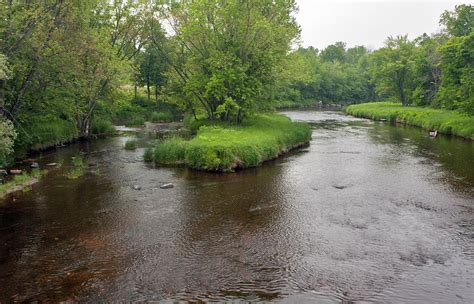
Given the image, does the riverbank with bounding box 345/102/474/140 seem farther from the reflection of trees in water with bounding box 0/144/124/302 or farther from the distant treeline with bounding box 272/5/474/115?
the reflection of trees in water with bounding box 0/144/124/302

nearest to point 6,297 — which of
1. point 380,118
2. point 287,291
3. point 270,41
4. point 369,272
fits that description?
point 287,291

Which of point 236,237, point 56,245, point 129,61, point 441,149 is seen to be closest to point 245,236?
point 236,237

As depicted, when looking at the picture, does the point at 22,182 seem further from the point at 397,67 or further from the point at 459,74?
the point at 397,67

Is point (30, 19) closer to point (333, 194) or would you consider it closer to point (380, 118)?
point (333, 194)

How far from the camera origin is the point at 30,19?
957 inches

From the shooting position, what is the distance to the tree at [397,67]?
258 ft

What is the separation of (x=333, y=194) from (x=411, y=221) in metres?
4.95

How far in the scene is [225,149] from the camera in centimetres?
2719

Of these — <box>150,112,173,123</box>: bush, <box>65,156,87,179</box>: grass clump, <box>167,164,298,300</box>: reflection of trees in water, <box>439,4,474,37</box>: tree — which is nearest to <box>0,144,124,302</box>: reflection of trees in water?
<box>65,156,87,179</box>: grass clump

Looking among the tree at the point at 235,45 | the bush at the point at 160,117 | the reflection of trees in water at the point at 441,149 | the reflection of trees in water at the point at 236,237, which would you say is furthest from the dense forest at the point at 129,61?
the reflection of trees in water at the point at 236,237

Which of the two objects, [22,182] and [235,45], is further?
[235,45]

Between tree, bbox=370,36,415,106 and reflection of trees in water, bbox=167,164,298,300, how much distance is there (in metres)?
64.0

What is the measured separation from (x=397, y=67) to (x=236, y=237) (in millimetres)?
72615

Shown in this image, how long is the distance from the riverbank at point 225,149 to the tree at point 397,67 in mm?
53107
